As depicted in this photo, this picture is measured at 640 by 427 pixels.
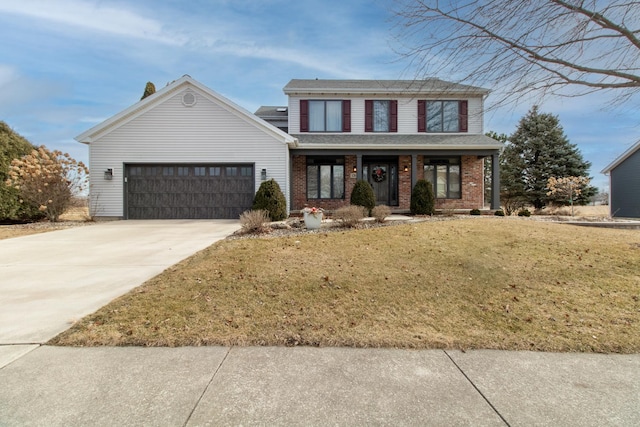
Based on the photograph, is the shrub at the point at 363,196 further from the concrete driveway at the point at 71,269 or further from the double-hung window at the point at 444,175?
the concrete driveway at the point at 71,269

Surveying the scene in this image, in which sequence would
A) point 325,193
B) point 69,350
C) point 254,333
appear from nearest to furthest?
1. point 69,350
2. point 254,333
3. point 325,193

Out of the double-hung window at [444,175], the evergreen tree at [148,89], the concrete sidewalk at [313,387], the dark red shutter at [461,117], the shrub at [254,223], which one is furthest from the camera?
the evergreen tree at [148,89]

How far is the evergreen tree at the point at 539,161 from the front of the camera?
21797 millimetres

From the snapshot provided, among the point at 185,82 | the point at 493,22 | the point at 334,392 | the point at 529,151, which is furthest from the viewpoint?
the point at 529,151

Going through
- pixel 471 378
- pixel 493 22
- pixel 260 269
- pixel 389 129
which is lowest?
pixel 471 378

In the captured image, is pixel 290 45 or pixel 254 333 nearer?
pixel 254 333

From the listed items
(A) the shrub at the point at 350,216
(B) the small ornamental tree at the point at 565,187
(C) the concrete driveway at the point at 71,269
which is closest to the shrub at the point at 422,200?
(A) the shrub at the point at 350,216

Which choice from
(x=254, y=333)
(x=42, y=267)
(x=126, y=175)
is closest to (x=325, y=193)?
(x=126, y=175)

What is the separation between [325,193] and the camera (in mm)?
16547

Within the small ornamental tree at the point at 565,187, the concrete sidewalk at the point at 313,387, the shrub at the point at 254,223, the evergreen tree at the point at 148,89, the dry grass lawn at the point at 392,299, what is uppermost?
the evergreen tree at the point at 148,89

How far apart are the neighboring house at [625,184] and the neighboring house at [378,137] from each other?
10.2m

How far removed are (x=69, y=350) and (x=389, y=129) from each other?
15970mm

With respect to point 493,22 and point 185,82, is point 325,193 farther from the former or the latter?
point 493,22

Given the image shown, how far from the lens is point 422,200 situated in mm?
13586
